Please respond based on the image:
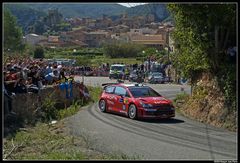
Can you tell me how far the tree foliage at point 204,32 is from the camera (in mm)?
19469

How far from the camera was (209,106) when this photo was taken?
20.2 meters

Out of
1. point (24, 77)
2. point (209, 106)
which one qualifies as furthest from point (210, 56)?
point (24, 77)

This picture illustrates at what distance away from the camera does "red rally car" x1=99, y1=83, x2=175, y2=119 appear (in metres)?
19.4

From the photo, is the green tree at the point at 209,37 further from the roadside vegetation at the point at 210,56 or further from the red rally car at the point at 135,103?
the red rally car at the point at 135,103

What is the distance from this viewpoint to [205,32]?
2055cm

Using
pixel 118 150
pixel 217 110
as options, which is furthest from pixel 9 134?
pixel 217 110

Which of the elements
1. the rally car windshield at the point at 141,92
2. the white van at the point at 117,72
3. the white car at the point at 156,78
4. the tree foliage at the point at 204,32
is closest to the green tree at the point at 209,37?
the tree foliage at the point at 204,32

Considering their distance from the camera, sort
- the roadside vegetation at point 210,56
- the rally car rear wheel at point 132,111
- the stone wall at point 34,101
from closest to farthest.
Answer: the stone wall at point 34,101 < the roadside vegetation at point 210,56 < the rally car rear wheel at point 132,111

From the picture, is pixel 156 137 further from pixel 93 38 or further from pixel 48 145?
pixel 93 38

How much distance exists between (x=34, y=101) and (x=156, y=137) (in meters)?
6.82

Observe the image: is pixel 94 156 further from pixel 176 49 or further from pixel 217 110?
pixel 176 49

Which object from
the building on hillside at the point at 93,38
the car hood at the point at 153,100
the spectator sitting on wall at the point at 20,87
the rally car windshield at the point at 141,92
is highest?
the building on hillside at the point at 93,38

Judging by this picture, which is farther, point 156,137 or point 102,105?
point 102,105

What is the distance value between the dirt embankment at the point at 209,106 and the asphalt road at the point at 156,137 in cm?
61
